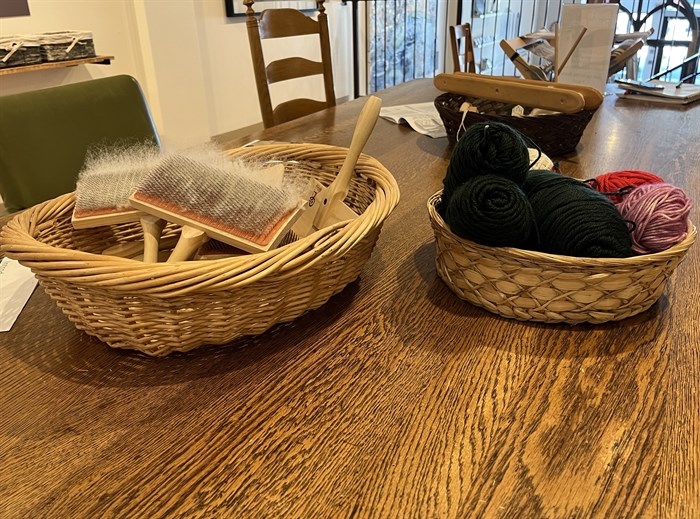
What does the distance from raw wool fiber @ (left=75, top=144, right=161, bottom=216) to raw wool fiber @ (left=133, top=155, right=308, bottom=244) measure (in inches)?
1.8

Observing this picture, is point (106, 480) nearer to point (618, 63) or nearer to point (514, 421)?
point (514, 421)

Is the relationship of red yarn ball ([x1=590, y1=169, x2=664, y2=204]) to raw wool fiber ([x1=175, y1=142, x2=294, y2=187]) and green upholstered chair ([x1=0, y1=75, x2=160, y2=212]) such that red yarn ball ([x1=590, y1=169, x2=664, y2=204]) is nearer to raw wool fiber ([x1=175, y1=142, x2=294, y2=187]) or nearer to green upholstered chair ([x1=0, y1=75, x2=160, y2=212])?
raw wool fiber ([x1=175, y1=142, x2=294, y2=187])

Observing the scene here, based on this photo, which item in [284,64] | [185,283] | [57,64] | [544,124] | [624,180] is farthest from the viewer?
[57,64]

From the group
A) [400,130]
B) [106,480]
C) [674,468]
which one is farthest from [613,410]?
[400,130]

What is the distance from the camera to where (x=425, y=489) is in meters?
0.42

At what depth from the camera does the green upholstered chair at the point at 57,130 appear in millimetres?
1109

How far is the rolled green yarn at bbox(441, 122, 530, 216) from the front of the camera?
1.86ft

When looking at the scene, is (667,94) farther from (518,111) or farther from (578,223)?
(578,223)

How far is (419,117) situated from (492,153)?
0.94 meters

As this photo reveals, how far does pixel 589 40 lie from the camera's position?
4.86ft

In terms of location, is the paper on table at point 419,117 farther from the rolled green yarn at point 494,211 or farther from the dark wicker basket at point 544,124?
the rolled green yarn at point 494,211

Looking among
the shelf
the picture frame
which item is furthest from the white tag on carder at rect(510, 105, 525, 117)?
the picture frame

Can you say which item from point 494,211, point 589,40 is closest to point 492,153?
point 494,211

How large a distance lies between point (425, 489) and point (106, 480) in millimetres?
246
